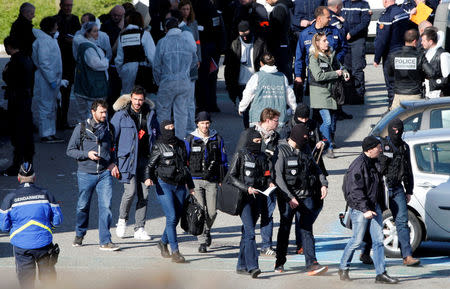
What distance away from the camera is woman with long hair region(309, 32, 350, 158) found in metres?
15.9

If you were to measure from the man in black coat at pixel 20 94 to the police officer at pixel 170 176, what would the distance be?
14.1 feet

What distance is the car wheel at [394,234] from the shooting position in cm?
1157

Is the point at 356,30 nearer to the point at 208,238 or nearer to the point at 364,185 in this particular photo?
the point at 208,238

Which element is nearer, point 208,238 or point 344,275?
point 344,275

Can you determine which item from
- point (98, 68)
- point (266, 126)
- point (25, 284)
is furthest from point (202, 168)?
point (98, 68)

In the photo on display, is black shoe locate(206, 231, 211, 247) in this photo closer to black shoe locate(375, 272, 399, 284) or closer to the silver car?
the silver car

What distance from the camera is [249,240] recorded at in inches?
419

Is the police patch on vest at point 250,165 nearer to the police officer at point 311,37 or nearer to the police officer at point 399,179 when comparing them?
the police officer at point 399,179

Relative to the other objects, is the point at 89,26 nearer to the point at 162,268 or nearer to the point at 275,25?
the point at 275,25

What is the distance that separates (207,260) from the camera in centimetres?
1158

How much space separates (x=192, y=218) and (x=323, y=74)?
524 centimetres

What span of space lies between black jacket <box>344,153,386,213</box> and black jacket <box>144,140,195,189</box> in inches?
75.1

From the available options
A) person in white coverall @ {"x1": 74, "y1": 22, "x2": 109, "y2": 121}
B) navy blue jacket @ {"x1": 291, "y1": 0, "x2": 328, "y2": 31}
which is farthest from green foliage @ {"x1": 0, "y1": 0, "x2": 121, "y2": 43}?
person in white coverall @ {"x1": 74, "y1": 22, "x2": 109, "y2": 121}

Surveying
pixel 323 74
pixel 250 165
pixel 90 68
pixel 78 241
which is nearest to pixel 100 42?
pixel 90 68
